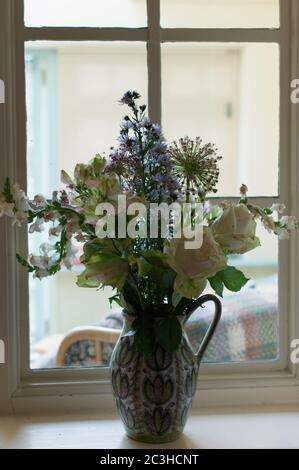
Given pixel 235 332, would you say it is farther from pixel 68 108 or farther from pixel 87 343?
pixel 68 108

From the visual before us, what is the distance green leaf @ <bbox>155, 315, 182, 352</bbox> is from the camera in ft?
3.45

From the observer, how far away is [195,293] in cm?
101

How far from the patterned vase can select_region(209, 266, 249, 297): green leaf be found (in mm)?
54

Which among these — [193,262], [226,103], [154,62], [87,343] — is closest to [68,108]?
[226,103]

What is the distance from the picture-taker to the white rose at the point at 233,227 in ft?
3.39

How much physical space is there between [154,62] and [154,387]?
28.2 inches

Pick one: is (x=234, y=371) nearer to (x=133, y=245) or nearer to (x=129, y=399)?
(x=129, y=399)

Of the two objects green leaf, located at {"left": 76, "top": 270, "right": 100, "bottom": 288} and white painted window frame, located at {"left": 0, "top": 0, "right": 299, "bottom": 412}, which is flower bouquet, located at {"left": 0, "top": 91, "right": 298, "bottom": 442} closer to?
A: green leaf, located at {"left": 76, "top": 270, "right": 100, "bottom": 288}

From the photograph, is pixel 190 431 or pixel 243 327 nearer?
pixel 190 431

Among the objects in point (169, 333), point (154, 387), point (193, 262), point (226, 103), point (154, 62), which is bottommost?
point (154, 387)

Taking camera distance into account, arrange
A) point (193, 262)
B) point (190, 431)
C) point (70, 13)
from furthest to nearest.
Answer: point (70, 13), point (190, 431), point (193, 262)

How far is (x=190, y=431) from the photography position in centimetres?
120

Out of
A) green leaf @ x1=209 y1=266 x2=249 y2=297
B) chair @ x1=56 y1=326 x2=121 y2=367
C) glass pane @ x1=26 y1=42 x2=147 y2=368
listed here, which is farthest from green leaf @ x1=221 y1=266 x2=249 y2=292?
glass pane @ x1=26 y1=42 x2=147 y2=368

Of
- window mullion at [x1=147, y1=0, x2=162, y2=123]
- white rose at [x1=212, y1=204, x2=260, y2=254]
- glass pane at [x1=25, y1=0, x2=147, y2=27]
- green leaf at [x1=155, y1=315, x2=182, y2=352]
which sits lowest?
green leaf at [x1=155, y1=315, x2=182, y2=352]
